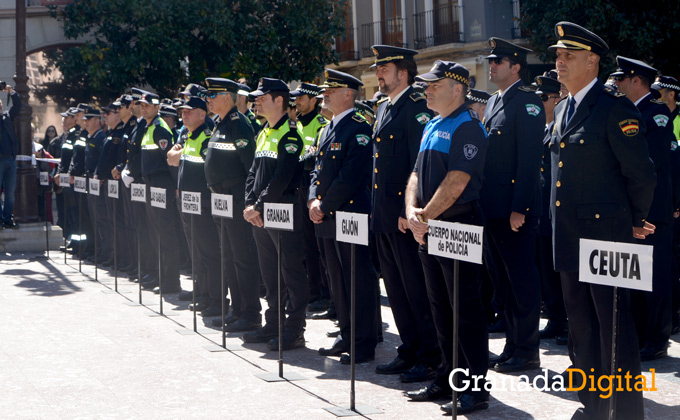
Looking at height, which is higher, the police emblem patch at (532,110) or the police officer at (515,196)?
the police emblem patch at (532,110)

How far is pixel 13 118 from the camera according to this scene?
1678 centimetres

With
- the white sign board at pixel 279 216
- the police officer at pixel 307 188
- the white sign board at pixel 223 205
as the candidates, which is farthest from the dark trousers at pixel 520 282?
the police officer at pixel 307 188

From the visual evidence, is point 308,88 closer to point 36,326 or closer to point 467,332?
point 36,326

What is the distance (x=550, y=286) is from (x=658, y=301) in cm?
110

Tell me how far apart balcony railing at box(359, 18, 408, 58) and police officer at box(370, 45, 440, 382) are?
24.2m

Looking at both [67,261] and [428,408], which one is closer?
[428,408]

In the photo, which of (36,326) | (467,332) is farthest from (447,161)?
(36,326)

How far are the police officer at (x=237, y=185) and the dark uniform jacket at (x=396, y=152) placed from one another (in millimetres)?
2242

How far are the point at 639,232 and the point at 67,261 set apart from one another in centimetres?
1127

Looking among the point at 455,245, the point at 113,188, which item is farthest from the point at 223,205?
the point at 113,188

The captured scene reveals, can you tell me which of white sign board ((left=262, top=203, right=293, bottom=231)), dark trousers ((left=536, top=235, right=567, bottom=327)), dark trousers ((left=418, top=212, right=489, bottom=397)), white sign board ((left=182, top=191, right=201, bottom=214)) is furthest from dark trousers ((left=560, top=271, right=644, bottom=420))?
white sign board ((left=182, top=191, right=201, bottom=214))

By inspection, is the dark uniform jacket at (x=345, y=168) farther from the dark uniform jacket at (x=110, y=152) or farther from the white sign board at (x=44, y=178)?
the white sign board at (x=44, y=178)

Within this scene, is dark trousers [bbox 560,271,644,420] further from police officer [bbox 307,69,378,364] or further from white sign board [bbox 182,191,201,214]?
white sign board [bbox 182,191,201,214]

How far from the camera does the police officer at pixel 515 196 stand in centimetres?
703
